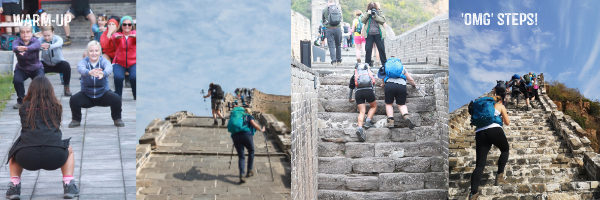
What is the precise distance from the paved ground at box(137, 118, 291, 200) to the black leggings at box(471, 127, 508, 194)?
2.75m

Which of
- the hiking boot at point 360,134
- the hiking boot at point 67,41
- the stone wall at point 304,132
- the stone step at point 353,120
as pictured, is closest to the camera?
the stone wall at point 304,132

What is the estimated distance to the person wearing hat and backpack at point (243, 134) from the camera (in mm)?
3762

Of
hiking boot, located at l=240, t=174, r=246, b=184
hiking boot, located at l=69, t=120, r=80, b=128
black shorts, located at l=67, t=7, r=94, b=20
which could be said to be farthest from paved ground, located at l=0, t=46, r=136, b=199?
hiking boot, located at l=240, t=174, r=246, b=184

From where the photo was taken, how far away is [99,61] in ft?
17.4

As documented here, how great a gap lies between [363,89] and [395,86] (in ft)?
1.29

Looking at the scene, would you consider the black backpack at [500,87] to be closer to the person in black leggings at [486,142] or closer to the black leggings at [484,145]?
the person in black leggings at [486,142]

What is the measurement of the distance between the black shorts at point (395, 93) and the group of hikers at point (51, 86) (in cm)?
314

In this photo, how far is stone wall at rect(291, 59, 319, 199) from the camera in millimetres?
3727

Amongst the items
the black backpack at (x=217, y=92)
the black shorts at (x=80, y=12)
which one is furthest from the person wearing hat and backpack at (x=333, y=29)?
the black shorts at (x=80, y=12)

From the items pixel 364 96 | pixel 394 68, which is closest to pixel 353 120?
pixel 364 96

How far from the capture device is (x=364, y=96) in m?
5.57

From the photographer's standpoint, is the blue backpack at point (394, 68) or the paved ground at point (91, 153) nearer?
the paved ground at point (91, 153)

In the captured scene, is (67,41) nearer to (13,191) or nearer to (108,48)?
(108,48)

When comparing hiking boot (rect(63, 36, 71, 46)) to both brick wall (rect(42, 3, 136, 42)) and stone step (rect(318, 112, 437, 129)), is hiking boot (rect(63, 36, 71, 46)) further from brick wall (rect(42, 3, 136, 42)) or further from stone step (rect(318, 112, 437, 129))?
stone step (rect(318, 112, 437, 129))
